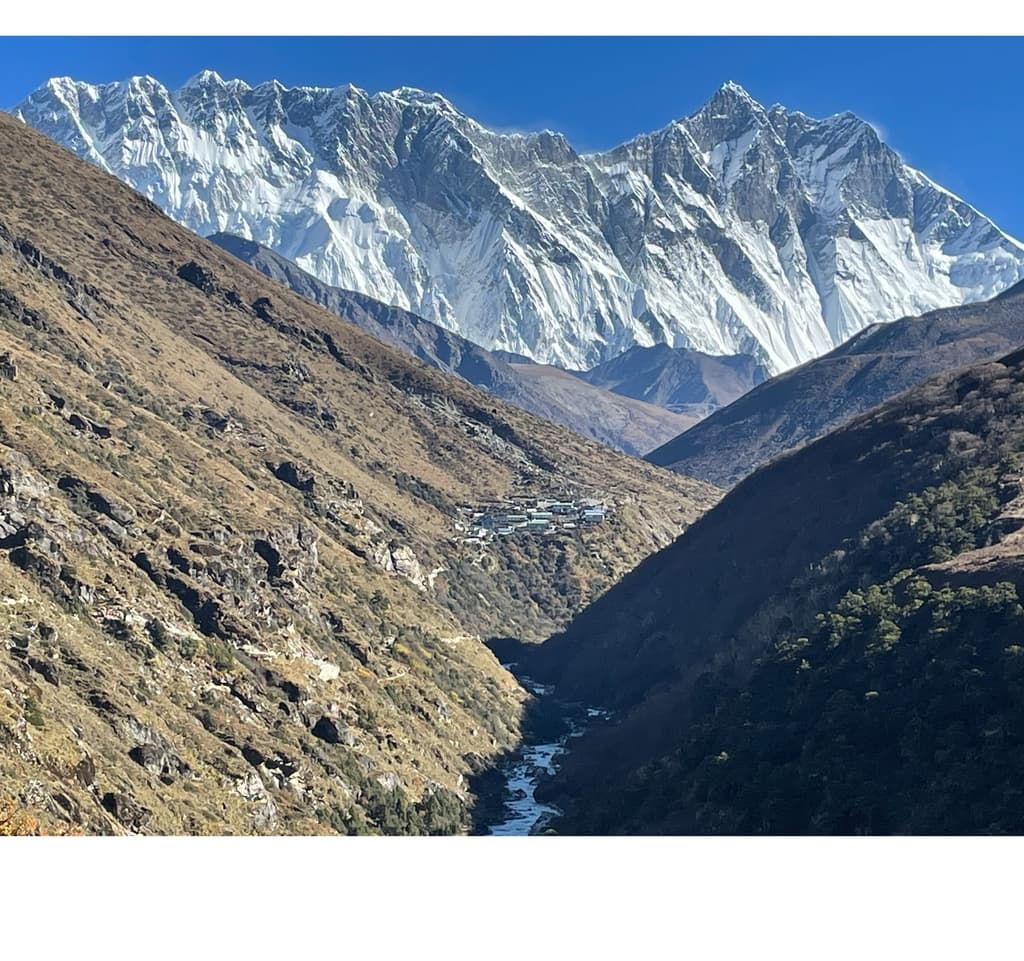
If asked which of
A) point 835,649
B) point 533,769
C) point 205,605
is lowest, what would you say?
point 205,605

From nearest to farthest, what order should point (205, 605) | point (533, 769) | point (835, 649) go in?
point (835, 649) → point (205, 605) → point (533, 769)

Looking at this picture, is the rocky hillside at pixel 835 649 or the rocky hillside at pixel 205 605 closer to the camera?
the rocky hillside at pixel 835 649

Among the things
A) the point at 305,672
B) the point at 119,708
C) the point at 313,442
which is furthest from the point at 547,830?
the point at 313,442

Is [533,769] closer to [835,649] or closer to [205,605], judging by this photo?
[205,605]

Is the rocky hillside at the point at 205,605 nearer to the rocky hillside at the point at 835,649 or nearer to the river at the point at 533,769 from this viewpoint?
the river at the point at 533,769

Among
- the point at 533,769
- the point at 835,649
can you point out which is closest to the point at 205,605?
the point at 533,769

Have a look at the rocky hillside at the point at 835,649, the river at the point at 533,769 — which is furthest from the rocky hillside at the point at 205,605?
→ the rocky hillside at the point at 835,649
